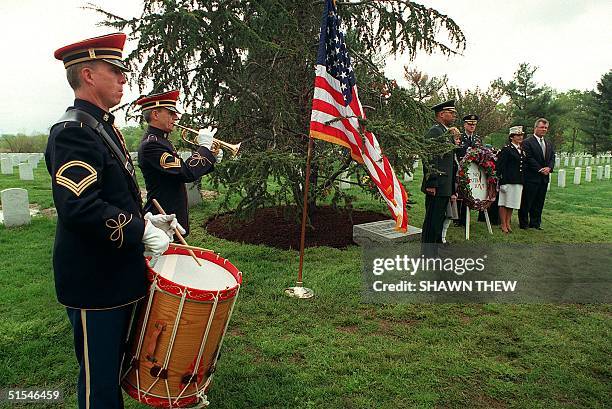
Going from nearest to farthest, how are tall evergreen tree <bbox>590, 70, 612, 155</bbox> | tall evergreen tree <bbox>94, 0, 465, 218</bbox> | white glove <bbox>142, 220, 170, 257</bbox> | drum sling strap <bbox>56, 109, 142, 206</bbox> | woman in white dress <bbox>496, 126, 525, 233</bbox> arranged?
drum sling strap <bbox>56, 109, 142, 206</bbox>
white glove <bbox>142, 220, 170, 257</bbox>
tall evergreen tree <bbox>94, 0, 465, 218</bbox>
woman in white dress <bbox>496, 126, 525, 233</bbox>
tall evergreen tree <bbox>590, 70, 612, 155</bbox>

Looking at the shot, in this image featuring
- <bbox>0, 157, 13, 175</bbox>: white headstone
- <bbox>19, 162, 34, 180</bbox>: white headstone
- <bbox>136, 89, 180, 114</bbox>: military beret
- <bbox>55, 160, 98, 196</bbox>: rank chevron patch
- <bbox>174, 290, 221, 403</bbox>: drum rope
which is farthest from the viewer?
<bbox>0, 157, 13, 175</bbox>: white headstone

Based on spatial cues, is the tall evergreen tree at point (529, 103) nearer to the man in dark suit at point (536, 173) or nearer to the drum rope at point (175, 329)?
the man in dark suit at point (536, 173)

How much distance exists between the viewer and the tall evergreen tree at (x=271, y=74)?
19.2 ft

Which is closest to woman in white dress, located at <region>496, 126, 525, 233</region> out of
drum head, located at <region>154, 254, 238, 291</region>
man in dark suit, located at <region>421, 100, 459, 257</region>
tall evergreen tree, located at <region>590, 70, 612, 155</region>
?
man in dark suit, located at <region>421, 100, 459, 257</region>

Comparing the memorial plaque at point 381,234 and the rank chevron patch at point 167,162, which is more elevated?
the rank chevron patch at point 167,162

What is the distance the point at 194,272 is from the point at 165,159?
3.89ft

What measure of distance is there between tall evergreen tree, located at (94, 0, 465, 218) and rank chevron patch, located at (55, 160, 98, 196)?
3.68 m

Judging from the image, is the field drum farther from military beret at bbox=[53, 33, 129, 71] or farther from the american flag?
the american flag

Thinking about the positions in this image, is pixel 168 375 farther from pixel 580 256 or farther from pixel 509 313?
pixel 580 256

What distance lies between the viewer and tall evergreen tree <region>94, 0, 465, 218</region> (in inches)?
231

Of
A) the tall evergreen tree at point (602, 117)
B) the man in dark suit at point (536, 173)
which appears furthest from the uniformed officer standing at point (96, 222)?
the tall evergreen tree at point (602, 117)

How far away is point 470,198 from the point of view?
8.02 metres

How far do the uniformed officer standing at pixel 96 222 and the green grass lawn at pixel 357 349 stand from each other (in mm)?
1006

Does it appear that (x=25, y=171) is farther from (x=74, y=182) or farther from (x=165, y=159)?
(x=74, y=182)
